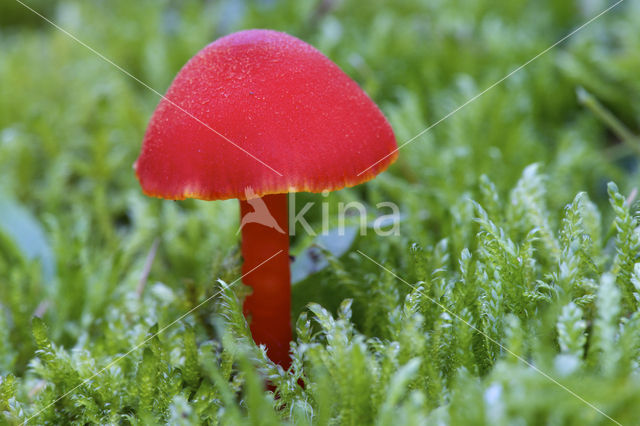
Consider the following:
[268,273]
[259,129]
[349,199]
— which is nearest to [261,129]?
[259,129]

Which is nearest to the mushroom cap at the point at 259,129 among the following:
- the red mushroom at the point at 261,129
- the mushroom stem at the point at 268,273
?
the red mushroom at the point at 261,129

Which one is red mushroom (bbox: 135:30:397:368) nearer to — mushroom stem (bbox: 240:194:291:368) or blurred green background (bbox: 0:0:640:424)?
mushroom stem (bbox: 240:194:291:368)

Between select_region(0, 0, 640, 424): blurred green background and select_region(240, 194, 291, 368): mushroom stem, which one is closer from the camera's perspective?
select_region(0, 0, 640, 424): blurred green background

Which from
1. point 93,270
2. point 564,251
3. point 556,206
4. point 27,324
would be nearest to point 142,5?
point 93,270

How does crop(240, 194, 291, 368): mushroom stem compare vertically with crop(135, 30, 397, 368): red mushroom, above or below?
below

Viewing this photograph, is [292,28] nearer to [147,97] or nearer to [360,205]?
[147,97]

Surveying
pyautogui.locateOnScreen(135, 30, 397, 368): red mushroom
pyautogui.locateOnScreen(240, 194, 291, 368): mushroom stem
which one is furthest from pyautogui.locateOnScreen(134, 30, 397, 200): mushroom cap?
pyautogui.locateOnScreen(240, 194, 291, 368): mushroom stem

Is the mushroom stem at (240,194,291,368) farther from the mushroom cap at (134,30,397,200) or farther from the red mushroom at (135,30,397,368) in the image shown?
the mushroom cap at (134,30,397,200)

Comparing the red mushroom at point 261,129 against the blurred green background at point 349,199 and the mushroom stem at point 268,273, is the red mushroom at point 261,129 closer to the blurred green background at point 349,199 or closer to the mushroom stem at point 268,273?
the mushroom stem at point 268,273
